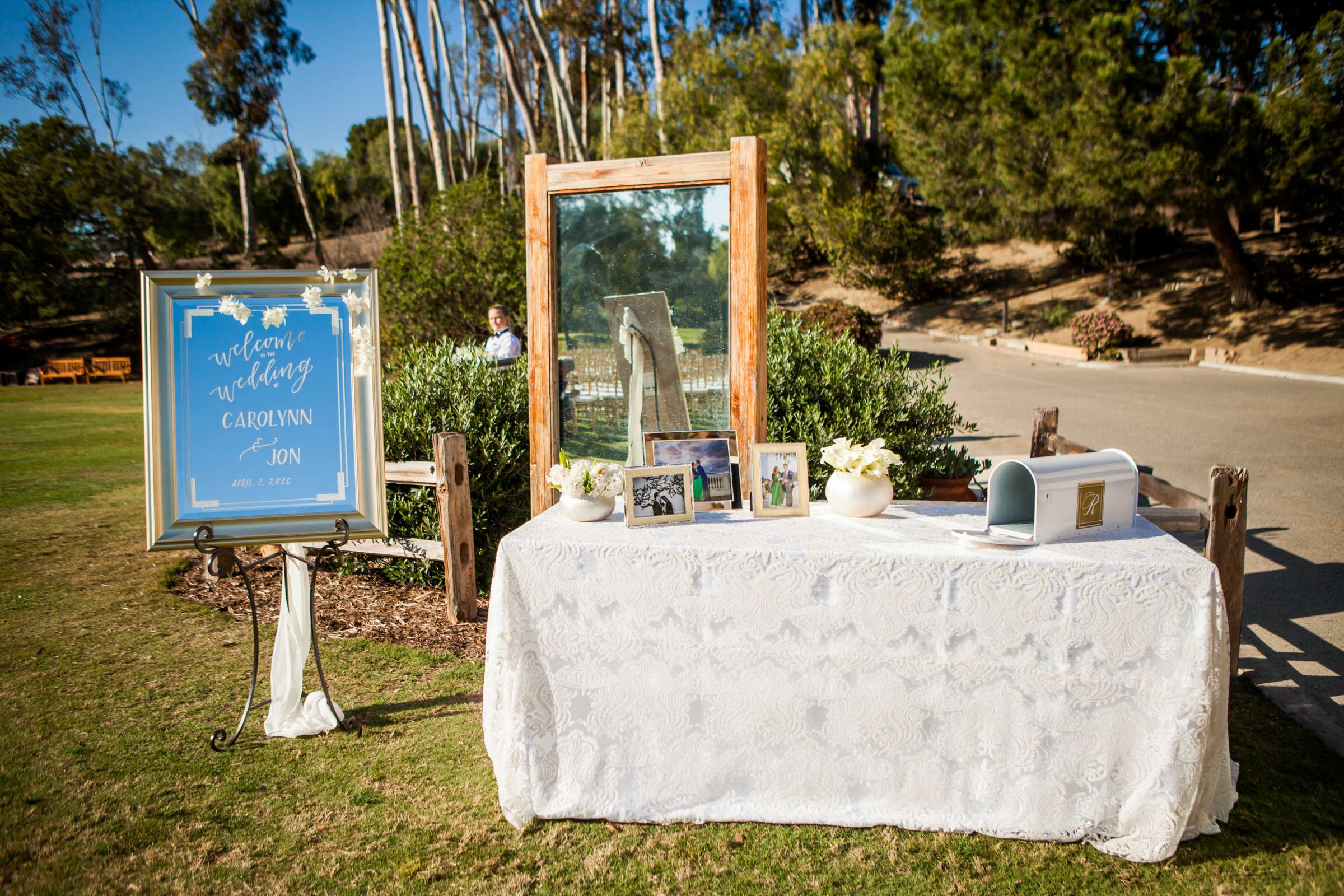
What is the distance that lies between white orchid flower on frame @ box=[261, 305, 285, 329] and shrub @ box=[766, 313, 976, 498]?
8.62 ft

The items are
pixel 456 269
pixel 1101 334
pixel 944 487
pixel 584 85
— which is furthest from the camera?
pixel 584 85

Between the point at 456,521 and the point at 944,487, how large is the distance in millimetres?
2977

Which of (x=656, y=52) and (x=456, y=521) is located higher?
(x=656, y=52)

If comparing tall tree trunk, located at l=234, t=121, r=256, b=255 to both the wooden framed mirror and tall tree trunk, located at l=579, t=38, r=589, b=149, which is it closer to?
tall tree trunk, located at l=579, t=38, r=589, b=149

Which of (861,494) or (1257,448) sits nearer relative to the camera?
(861,494)

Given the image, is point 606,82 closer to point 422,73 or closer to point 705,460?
point 422,73

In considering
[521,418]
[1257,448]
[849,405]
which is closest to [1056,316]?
[1257,448]

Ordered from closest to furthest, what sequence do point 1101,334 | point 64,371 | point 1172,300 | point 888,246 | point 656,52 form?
1. point 1101,334
2. point 1172,300
3. point 64,371
4. point 888,246
5. point 656,52

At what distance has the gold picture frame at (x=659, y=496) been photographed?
3.05 metres

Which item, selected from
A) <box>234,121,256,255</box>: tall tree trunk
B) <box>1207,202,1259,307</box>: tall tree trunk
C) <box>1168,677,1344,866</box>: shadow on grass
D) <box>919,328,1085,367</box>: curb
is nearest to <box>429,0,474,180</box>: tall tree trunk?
<box>234,121,256,255</box>: tall tree trunk

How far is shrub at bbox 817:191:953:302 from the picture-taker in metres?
25.8

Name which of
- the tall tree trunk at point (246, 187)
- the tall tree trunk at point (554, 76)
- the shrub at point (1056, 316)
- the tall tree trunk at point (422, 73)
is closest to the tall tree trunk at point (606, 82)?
the tall tree trunk at point (554, 76)

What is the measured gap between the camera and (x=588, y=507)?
3.12 meters

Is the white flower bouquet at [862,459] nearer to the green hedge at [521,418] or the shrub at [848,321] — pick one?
the green hedge at [521,418]
